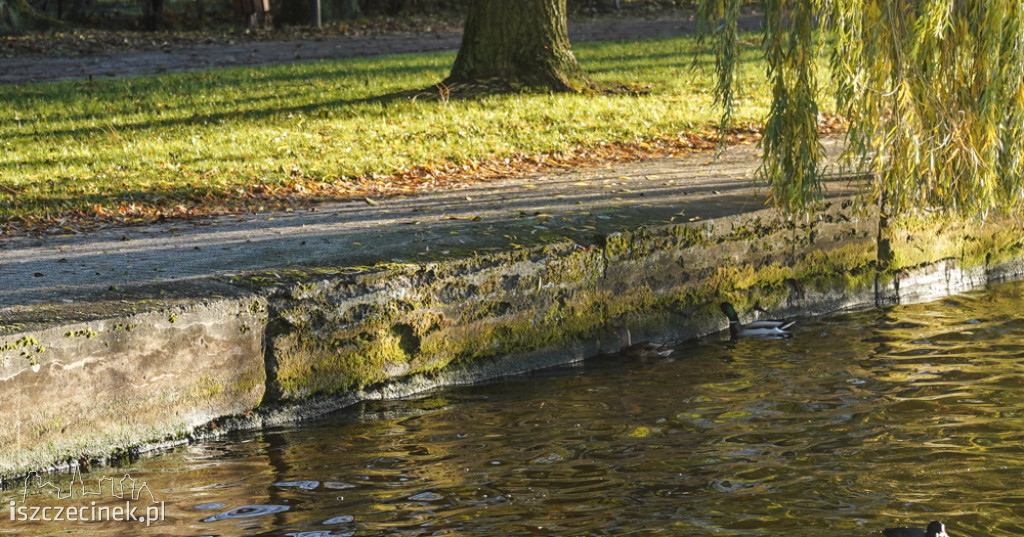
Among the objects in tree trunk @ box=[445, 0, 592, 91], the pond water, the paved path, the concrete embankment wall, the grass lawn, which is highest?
tree trunk @ box=[445, 0, 592, 91]

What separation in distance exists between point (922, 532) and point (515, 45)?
1127 cm

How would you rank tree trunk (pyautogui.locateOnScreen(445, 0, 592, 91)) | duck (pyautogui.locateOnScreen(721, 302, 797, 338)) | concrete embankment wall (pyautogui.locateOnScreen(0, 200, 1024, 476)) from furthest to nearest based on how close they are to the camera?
1. tree trunk (pyautogui.locateOnScreen(445, 0, 592, 91))
2. duck (pyautogui.locateOnScreen(721, 302, 797, 338))
3. concrete embankment wall (pyautogui.locateOnScreen(0, 200, 1024, 476))

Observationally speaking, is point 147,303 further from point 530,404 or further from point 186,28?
point 186,28

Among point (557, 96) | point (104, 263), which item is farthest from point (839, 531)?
point (557, 96)

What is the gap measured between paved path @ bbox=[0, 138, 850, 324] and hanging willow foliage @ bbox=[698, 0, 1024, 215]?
1.03 metres

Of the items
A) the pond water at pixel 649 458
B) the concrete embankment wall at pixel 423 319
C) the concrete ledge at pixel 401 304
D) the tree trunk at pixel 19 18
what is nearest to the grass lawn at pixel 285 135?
the concrete ledge at pixel 401 304

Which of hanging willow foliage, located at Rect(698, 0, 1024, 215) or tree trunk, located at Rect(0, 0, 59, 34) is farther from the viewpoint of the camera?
tree trunk, located at Rect(0, 0, 59, 34)

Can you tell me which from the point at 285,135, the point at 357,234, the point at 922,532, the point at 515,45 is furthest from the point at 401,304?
the point at 515,45

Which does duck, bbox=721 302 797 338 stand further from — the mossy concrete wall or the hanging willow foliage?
the mossy concrete wall

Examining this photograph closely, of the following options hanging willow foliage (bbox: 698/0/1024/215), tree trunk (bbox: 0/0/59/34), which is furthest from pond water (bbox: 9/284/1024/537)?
tree trunk (bbox: 0/0/59/34)

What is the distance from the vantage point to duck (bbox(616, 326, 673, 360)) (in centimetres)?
807

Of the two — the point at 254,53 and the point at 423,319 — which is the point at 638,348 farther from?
the point at 254,53

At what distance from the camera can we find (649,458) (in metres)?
6.14

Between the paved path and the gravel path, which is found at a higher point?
the gravel path
